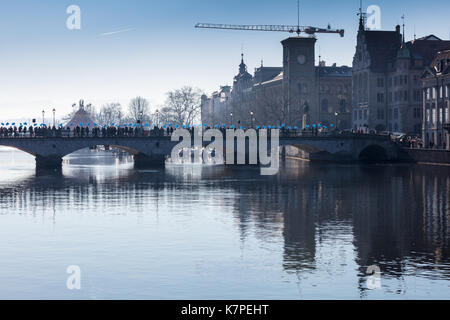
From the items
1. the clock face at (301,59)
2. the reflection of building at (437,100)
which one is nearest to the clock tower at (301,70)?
the clock face at (301,59)

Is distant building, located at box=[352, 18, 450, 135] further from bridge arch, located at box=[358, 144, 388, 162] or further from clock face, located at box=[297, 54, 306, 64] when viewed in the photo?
clock face, located at box=[297, 54, 306, 64]

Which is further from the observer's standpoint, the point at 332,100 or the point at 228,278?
the point at 332,100

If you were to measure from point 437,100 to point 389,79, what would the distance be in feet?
103

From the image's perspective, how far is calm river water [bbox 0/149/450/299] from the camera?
2359 cm

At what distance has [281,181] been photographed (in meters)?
70.2

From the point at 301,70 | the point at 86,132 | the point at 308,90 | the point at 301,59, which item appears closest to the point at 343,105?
the point at 308,90

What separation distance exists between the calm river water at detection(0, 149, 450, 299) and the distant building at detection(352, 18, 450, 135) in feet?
245

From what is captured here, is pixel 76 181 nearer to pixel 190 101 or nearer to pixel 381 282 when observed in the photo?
pixel 381 282

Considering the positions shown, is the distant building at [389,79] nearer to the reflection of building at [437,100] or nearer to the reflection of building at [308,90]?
the reflection of building at [308,90]

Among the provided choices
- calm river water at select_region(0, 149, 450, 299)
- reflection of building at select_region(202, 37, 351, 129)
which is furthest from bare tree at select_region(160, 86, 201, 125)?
calm river water at select_region(0, 149, 450, 299)

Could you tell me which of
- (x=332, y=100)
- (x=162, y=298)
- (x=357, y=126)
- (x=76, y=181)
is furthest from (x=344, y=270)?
(x=332, y=100)

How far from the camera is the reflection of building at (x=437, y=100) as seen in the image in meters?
107

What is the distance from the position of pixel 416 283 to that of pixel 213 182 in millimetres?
45351

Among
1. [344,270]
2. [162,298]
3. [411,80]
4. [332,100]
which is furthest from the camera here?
[332,100]
